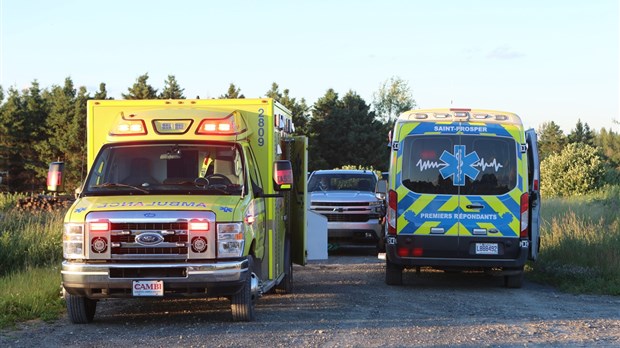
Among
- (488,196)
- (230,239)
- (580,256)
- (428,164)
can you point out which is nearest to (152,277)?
(230,239)

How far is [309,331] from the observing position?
8.77m

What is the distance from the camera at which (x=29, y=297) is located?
1014 centimetres

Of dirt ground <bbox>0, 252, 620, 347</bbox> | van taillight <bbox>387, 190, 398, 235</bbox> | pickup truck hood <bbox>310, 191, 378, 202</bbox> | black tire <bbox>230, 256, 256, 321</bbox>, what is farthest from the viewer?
pickup truck hood <bbox>310, 191, 378, 202</bbox>

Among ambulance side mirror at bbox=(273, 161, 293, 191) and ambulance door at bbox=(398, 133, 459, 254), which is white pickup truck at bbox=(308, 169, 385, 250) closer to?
ambulance door at bbox=(398, 133, 459, 254)

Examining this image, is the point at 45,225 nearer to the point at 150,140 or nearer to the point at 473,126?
the point at 150,140

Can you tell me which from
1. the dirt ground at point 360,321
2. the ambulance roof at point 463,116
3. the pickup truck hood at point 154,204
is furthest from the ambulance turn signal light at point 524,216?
the pickup truck hood at point 154,204

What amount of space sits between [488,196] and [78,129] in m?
52.4

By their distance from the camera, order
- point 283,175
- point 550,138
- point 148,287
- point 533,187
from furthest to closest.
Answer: point 550,138
point 533,187
point 283,175
point 148,287

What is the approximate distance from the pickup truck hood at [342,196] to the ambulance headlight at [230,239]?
351 inches

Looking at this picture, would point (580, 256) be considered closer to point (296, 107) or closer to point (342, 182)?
point (342, 182)

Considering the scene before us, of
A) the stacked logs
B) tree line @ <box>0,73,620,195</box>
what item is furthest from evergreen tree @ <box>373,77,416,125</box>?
the stacked logs

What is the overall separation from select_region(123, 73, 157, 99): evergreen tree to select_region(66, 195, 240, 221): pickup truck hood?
52.7 meters

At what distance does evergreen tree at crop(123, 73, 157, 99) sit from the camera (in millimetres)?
61250

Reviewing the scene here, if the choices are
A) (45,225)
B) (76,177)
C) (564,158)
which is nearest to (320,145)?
(76,177)
